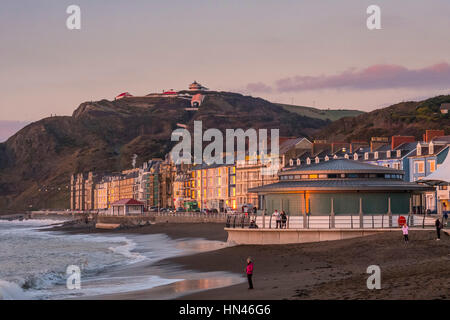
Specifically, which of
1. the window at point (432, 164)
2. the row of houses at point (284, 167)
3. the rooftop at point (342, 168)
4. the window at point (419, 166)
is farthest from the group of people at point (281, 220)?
the window at point (419, 166)

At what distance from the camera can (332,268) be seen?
111 feet

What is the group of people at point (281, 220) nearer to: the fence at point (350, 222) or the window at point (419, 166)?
the fence at point (350, 222)

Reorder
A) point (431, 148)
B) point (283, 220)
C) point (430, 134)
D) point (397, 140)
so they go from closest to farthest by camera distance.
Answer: point (283, 220), point (431, 148), point (397, 140), point (430, 134)

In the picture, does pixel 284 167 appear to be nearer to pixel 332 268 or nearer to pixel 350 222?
pixel 350 222

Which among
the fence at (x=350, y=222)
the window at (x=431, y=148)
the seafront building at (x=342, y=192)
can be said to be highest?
the window at (x=431, y=148)

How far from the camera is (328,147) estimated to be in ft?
438

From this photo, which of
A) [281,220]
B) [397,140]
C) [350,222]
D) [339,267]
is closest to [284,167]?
[397,140]

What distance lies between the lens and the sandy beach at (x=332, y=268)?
24.4 m

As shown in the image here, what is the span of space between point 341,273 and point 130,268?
18.8 m

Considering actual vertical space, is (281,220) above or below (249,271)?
above
